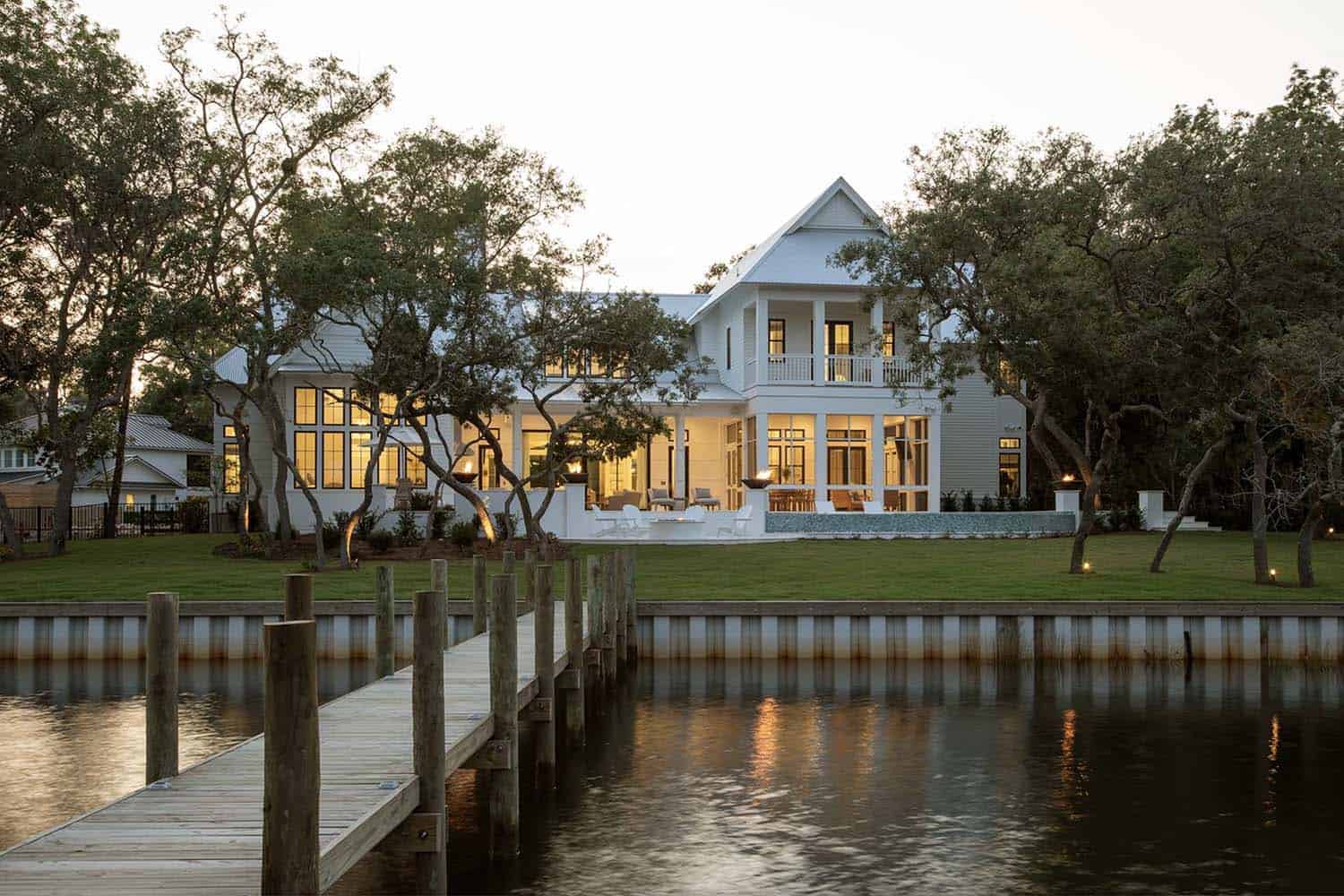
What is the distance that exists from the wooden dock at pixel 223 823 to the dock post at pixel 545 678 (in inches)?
93.4

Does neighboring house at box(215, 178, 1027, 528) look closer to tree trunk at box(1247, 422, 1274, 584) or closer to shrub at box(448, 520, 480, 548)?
shrub at box(448, 520, 480, 548)

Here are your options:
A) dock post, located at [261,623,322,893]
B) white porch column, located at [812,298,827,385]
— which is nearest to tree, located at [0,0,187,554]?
white porch column, located at [812,298,827,385]

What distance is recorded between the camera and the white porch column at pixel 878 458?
127ft

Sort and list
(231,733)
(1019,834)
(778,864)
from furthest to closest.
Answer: (231,733) → (1019,834) → (778,864)

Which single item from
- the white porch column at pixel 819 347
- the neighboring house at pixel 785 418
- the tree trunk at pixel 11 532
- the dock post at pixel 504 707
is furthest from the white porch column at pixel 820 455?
the dock post at pixel 504 707

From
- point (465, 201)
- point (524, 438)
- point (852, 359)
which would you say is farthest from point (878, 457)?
point (465, 201)

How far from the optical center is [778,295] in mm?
39500

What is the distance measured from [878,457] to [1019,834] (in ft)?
89.5

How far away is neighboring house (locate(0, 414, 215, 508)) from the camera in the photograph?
6438cm

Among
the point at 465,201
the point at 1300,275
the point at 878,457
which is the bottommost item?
the point at 878,457

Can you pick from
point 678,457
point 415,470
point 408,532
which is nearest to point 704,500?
point 678,457

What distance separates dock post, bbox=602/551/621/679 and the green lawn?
2387 millimetres

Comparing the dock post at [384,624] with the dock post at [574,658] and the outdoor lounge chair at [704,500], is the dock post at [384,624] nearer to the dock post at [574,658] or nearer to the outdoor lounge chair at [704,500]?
the dock post at [574,658]

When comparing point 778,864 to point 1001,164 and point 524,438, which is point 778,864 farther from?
point 524,438
